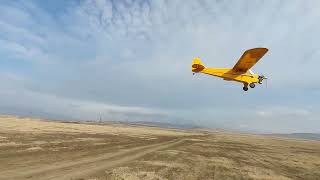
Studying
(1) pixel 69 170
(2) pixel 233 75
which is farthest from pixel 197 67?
(1) pixel 69 170

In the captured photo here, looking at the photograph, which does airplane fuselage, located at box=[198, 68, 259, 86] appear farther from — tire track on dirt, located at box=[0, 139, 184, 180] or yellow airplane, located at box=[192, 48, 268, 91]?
tire track on dirt, located at box=[0, 139, 184, 180]

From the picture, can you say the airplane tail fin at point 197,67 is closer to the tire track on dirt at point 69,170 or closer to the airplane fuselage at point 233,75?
the airplane fuselage at point 233,75

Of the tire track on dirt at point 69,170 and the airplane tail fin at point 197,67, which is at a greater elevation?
the airplane tail fin at point 197,67

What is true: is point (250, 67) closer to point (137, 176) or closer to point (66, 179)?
point (137, 176)

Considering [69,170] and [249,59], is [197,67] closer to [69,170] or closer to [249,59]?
[249,59]

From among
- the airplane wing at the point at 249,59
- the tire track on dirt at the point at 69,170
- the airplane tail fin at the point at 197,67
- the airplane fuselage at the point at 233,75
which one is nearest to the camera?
the tire track on dirt at the point at 69,170

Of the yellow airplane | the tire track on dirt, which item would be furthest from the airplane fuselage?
the tire track on dirt

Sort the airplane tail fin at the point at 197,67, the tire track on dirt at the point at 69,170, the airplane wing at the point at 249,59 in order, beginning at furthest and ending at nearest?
the airplane tail fin at the point at 197,67 < the airplane wing at the point at 249,59 < the tire track on dirt at the point at 69,170

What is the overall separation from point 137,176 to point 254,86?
26.9 m

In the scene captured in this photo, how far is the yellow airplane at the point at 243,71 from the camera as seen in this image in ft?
142

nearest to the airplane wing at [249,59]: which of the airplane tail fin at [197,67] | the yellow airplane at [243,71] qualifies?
the yellow airplane at [243,71]

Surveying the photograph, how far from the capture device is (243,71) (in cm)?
4628

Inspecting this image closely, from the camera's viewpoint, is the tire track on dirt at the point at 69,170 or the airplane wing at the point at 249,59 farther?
the airplane wing at the point at 249,59

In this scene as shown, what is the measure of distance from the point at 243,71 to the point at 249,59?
8.59 feet
